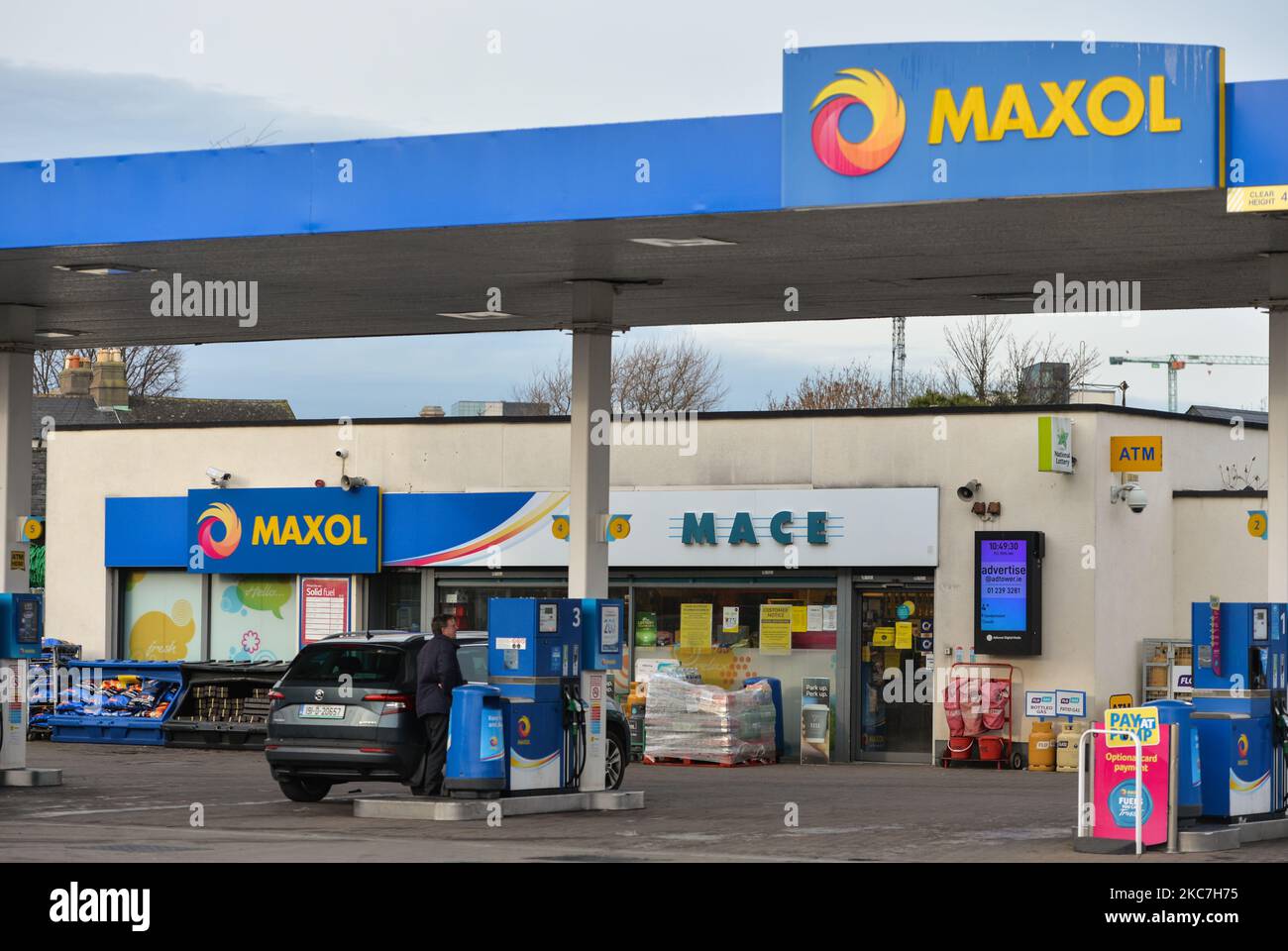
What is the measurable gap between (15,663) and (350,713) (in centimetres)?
461

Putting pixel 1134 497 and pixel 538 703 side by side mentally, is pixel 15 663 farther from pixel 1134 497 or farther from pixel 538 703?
pixel 1134 497

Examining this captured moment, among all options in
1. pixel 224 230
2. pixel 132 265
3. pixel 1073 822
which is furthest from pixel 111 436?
pixel 1073 822

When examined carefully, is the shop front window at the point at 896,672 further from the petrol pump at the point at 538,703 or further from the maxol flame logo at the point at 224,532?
the maxol flame logo at the point at 224,532

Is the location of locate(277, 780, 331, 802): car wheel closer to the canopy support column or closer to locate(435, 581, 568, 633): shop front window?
the canopy support column

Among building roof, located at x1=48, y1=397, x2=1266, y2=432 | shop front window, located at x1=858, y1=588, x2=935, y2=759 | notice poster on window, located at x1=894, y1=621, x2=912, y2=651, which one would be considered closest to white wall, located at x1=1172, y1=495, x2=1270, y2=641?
building roof, located at x1=48, y1=397, x2=1266, y2=432

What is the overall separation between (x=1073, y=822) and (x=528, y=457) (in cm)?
1283

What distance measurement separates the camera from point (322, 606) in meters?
28.8

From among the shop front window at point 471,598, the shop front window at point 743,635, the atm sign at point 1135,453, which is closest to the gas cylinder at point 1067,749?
the shop front window at point 743,635

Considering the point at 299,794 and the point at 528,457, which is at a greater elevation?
the point at 528,457

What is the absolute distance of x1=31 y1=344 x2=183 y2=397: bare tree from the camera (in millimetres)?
61844

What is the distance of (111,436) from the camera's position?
99.7ft

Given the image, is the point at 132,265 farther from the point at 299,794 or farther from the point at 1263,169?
the point at 1263,169

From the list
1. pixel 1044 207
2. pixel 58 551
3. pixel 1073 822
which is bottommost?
pixel 1073 822

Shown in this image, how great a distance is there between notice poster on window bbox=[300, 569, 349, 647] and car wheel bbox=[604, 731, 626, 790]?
10.5 m
